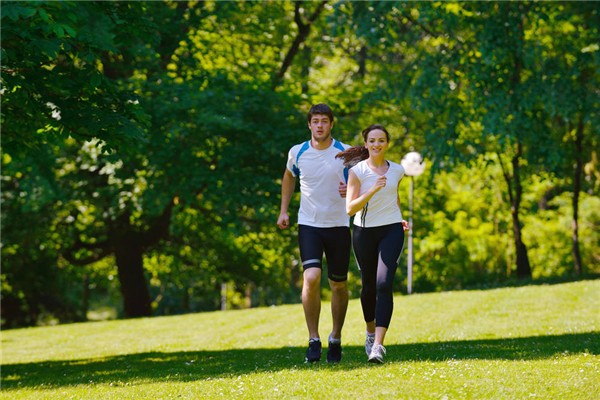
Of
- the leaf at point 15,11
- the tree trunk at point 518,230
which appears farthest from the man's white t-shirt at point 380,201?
the tree trunk at point 518,230

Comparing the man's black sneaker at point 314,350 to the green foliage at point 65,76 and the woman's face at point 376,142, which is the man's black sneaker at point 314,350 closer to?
the woman's face at point 376,142

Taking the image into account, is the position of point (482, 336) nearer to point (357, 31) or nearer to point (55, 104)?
point (55, 104)

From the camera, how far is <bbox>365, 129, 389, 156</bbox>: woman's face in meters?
7.81

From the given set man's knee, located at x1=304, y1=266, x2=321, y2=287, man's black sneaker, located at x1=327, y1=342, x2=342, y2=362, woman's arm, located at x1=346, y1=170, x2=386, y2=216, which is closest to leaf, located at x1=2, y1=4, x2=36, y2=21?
woman's arm, located at x1=346, y1=170, x2=386, y2=216

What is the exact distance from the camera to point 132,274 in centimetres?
2634

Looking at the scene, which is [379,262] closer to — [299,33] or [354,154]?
[354,154]

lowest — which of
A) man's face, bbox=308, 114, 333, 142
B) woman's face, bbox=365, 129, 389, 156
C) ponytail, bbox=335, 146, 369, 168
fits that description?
ponytail, bbox=335, 146, 369, 168

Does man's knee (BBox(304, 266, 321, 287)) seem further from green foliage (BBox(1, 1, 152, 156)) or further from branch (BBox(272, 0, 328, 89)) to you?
branch (BBox(272, 0, 328, 89))

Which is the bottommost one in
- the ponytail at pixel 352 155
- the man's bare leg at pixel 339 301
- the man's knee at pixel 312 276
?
the man's bare leg at pixel 339 301

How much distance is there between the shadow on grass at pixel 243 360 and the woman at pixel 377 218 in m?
0.53

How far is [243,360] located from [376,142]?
11.1 ft

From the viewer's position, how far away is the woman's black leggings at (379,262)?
7691 millimetres

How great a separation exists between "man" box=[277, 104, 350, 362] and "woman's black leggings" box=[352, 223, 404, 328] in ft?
0.63

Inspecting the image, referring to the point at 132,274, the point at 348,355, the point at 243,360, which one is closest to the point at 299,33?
the point at 132,274
